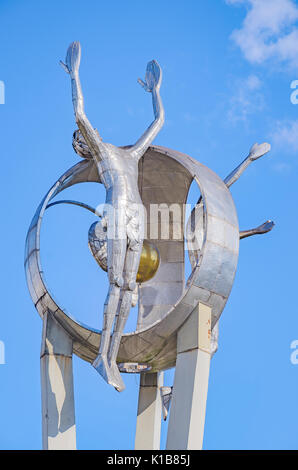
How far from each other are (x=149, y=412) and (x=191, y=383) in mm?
3471

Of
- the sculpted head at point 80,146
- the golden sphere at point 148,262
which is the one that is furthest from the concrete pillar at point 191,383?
the sculpted head at point 80,146

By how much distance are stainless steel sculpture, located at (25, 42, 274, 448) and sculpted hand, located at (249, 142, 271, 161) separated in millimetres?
21

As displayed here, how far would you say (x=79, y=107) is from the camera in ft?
69.8

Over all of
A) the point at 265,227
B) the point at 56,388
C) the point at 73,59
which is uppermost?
the point at 73,59

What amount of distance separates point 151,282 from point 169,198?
192 cm

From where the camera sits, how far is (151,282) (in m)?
25.0

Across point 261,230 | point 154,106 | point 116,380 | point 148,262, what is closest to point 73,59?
point 154,106

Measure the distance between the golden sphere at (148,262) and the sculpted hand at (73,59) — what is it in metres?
3.97

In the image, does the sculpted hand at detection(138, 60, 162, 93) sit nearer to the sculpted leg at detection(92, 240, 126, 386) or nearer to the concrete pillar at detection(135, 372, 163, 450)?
the sculpted leg at detection(92, 240, 126, 386)

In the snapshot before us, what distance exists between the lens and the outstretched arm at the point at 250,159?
77.4ft

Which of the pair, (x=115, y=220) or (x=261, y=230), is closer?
(x=115, y=220)

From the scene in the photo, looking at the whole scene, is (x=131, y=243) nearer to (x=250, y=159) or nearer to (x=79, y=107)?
(x=79, y=107)

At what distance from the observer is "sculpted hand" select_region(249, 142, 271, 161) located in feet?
77.9
